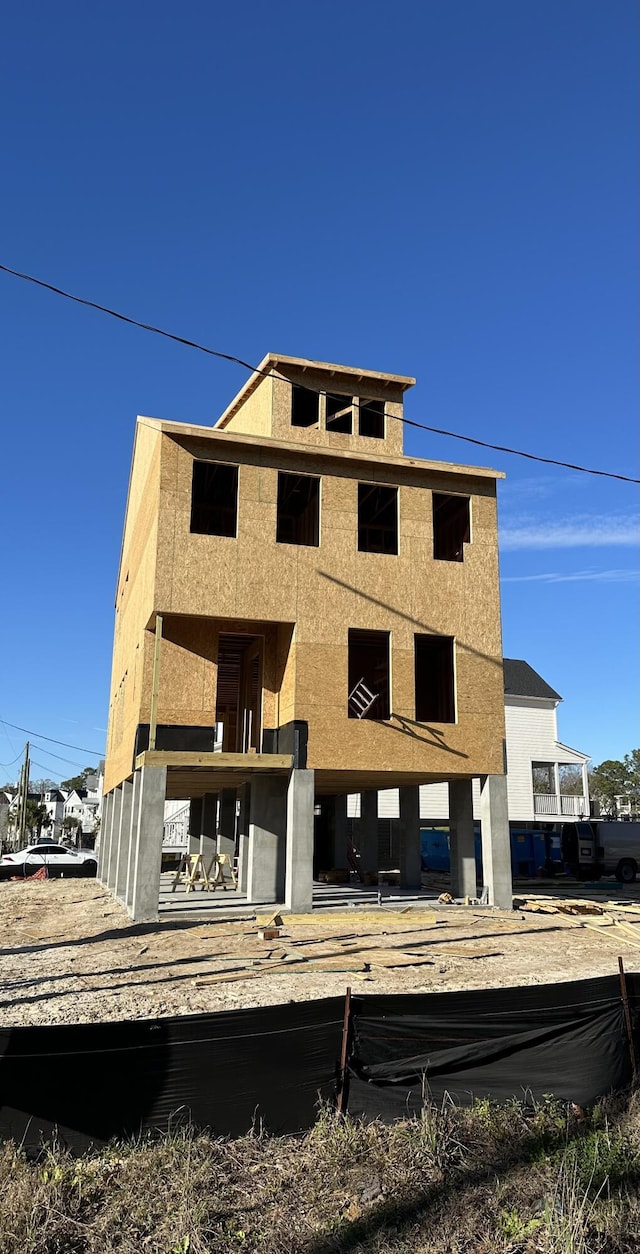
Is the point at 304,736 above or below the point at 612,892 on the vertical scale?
above

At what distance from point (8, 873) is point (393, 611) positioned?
88.6 ft

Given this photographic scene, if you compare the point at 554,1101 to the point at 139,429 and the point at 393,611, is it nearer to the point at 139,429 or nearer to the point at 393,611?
the point at 393,611

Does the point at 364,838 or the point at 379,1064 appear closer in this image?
the point at 379,1064

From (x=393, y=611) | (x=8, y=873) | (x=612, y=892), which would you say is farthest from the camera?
(x=8, y=873)

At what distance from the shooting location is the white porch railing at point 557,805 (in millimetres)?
48469

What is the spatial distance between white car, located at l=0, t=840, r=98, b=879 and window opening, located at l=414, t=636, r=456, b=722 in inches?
823

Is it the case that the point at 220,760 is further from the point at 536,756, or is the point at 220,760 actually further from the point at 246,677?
the point at 536,756

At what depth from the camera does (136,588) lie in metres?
26.6

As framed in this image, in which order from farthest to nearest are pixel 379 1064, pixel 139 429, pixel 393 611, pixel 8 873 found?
pixel 8 873 < pixel 139 429 < pixel 393 611 < pixel 379 1064

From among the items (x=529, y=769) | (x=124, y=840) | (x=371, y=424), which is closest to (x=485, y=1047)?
(x=124, y=840)

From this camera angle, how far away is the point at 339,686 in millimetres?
22172

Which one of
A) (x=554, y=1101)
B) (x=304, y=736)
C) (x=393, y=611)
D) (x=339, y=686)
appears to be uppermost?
(x=393, y=611)

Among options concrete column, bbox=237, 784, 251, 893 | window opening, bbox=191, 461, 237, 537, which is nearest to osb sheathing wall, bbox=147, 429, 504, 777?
window opening, bbox=191, 461, 237, 537

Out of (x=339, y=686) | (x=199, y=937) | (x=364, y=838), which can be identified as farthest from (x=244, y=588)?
(x=364, y=838)
